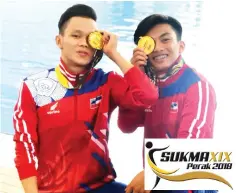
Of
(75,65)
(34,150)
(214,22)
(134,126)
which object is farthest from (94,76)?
(214,22)

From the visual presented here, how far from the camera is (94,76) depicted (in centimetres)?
161

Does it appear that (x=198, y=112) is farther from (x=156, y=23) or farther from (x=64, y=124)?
(x=64, y=124)

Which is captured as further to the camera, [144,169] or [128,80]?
[144,169]

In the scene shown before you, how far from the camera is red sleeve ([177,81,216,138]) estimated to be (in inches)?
61.6

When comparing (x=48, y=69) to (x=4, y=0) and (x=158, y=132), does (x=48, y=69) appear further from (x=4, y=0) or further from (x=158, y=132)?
(x=158, y=132)

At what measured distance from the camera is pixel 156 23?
1.57 metres

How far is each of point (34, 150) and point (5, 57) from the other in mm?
369

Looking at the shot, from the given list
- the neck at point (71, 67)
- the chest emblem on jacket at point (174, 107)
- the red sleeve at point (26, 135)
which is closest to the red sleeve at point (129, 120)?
the chest emblem on jacket at point (174, 107)

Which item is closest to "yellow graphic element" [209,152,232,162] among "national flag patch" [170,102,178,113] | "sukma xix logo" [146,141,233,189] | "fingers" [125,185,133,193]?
"sukma xix logo" [146,141,233,189]

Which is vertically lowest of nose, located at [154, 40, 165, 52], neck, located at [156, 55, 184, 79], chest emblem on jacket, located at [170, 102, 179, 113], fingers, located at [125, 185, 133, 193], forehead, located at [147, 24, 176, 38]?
fingers, located at [125, 185, 133, 193]

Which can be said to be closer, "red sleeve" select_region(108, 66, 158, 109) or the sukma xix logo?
"red sleeve" select_region(108, 66, 158, 109)

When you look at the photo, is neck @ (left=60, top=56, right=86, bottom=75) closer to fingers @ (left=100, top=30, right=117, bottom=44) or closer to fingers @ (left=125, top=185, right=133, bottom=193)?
fingers @ (left=100, top=30, right=117, bottom=44)

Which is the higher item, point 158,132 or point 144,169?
point 158,132

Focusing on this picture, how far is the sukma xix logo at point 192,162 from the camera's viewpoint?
161cm
